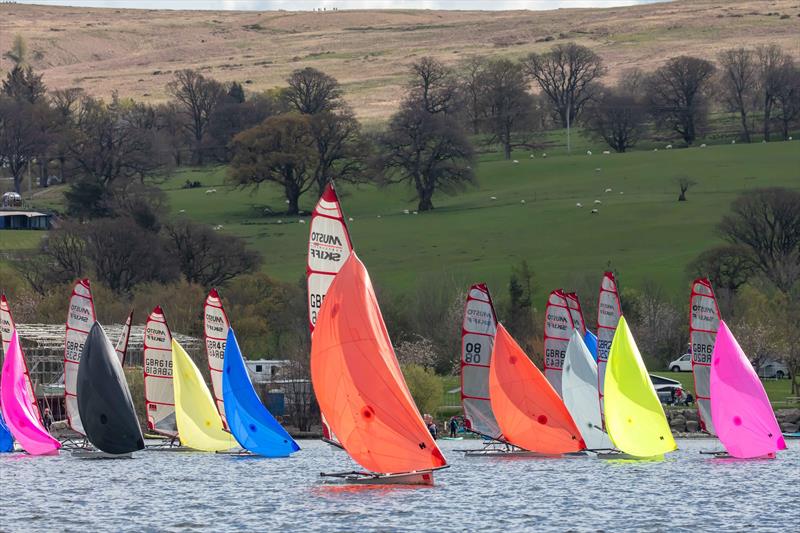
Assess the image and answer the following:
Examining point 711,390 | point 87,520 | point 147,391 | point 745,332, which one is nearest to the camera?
point 87,520

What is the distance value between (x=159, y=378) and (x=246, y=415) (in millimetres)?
8647

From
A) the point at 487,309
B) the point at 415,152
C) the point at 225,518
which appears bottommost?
the point at 225,518

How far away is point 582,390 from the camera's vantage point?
5578 centimetres

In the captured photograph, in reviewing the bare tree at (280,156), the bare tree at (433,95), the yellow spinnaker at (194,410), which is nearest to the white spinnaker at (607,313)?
the yellow spinnaker at (194,410)

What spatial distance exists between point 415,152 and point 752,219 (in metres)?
39.1

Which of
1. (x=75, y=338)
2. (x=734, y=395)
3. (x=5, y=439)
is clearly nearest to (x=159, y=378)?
(x=75, y=338)

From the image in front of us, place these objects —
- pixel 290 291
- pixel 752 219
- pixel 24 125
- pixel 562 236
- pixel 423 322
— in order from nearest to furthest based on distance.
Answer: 1. pixel 423 322
2. pixel 290 291
3. pixel 752 219
4. pixel 562 236
5. pixel 24 125

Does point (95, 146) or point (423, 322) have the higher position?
point (95, 146)

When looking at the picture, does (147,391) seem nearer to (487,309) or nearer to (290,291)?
(487,309)

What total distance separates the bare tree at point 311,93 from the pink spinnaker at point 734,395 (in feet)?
458

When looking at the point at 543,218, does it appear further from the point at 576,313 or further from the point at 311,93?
the point at 576,313

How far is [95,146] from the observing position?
166 meters

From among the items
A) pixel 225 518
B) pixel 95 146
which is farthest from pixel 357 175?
pixel 225 518

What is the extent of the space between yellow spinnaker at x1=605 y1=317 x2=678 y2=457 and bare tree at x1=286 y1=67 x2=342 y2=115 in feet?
456
